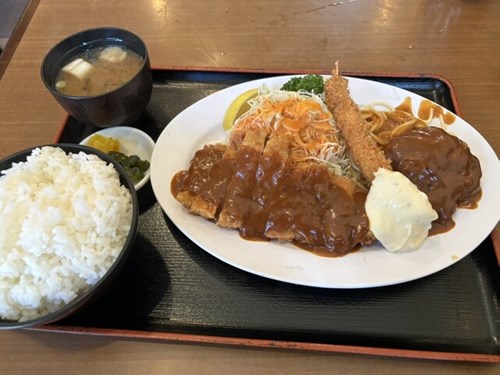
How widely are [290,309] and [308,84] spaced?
1194mm

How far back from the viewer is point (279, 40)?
2.79 metres

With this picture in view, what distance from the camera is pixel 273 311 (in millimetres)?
1597

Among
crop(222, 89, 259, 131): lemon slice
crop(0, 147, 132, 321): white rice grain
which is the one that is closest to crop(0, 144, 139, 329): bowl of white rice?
crop(0, 147, 132, 321): white rice grain

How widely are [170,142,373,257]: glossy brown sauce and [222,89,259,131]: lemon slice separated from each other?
34cm

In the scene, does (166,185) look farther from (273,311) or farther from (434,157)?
(434,157)

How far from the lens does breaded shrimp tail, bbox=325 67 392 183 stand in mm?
1887

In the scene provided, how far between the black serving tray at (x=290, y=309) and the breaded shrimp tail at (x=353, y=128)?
21.4 inches

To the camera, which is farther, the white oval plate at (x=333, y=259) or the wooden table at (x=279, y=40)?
the wooden table at (x=279, y=40)

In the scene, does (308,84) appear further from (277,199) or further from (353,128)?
(277,199)

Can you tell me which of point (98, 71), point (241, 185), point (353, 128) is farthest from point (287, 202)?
point (98, 71)

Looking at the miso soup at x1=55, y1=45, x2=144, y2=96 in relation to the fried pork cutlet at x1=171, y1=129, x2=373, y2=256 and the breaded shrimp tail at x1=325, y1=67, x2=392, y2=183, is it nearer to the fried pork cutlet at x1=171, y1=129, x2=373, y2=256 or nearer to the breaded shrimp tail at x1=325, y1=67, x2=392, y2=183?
the fried pork cutlet at x1=171, y1=129, x2=373, y2=256

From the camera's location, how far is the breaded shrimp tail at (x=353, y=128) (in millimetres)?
1887

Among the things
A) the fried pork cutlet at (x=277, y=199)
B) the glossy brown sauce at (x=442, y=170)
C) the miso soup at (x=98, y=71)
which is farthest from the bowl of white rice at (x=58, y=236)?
the glossy brown sauce at (x=442, y=170)

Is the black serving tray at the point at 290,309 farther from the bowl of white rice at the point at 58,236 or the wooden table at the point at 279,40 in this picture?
the wooden table at the point at 279,40
